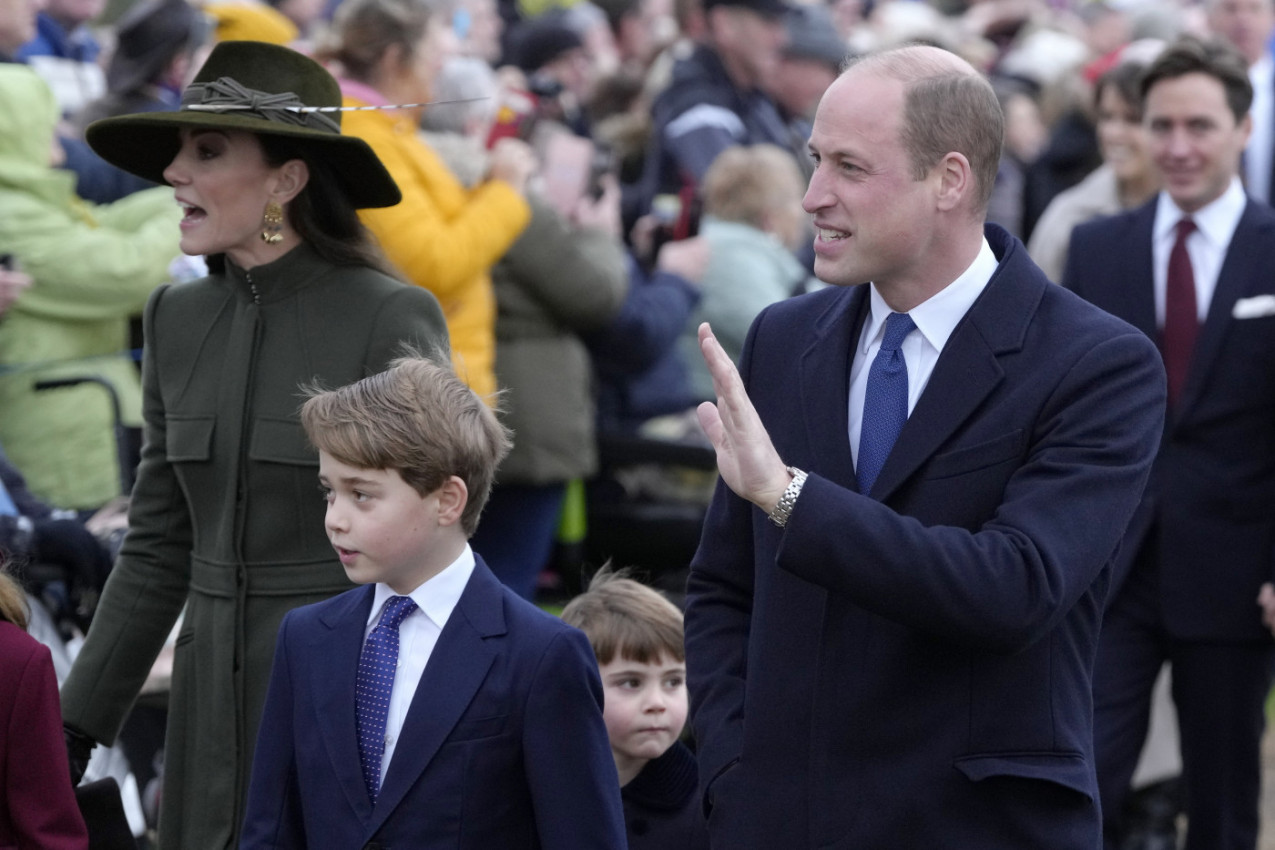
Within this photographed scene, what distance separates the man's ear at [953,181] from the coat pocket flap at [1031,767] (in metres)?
0.84

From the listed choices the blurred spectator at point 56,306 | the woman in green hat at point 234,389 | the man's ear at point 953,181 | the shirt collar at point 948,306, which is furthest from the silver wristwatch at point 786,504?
the blurred spectator at point 56,306

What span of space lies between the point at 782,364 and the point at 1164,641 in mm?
2540

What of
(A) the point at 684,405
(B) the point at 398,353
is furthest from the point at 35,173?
(A) the point at 684,405

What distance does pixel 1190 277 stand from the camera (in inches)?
197

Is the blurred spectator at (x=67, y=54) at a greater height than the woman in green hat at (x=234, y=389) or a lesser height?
greater

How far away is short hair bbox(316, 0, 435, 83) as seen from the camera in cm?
523

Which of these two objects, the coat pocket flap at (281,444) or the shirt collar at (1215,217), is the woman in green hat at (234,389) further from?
the shirt collar at (1215,217)

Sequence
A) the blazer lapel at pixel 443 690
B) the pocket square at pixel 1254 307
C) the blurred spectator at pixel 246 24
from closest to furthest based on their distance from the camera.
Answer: the blazer lapel at pixel 443 690, the pocket square at pixel 1254 307, the blurred spectator at pixel 246 24

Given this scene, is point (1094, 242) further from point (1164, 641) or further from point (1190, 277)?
point (1164, 641)

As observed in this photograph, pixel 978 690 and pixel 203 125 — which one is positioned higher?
pixel 203 125

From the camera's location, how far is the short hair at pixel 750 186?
7371mm

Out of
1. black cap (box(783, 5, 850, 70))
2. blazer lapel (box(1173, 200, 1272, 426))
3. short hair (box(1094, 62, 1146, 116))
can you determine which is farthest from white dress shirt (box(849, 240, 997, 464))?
black cap (box(783, 5, 850, 70))

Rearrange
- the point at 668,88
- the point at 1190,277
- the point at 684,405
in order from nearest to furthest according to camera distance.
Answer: the point at 1190,277 < the point at 684,405 < the point at 668,88

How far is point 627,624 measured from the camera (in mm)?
Result: 3863
